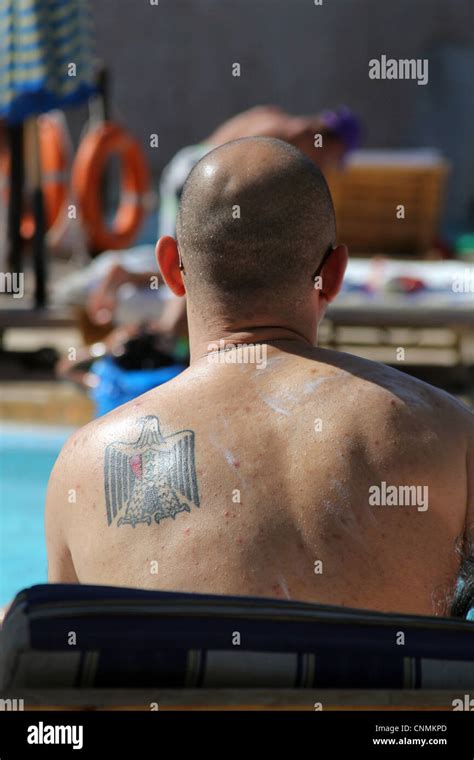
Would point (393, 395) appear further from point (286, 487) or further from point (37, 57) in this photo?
point (37, 57)

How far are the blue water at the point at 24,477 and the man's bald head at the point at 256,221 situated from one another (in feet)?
13.1

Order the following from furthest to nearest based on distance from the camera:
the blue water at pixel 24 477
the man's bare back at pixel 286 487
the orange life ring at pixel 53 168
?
the orange life ring at pixel 53 168, the blue water at pixel 24 477, the man's bare back at pixel 286 487

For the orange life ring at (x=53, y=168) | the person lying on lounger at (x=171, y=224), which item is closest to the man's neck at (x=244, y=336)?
the person lying on lounger at (x=171, y=224)

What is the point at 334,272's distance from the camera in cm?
174

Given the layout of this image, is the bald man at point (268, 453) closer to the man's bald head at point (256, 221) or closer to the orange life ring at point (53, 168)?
the man's bald head at point (256, 221)

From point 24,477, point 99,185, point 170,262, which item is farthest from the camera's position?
point 99,185

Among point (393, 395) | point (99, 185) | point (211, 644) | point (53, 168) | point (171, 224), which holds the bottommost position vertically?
point (211, 644)

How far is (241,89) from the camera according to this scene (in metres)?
16.2

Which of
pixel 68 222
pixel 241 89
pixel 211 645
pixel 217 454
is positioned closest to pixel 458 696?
pixel 211 645

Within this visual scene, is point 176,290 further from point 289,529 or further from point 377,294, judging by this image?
Answer: point 377,294

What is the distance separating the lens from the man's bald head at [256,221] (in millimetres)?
1656

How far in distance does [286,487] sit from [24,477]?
464cm

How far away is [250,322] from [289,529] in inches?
12.0

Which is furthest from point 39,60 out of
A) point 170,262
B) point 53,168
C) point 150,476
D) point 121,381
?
point 150,476
